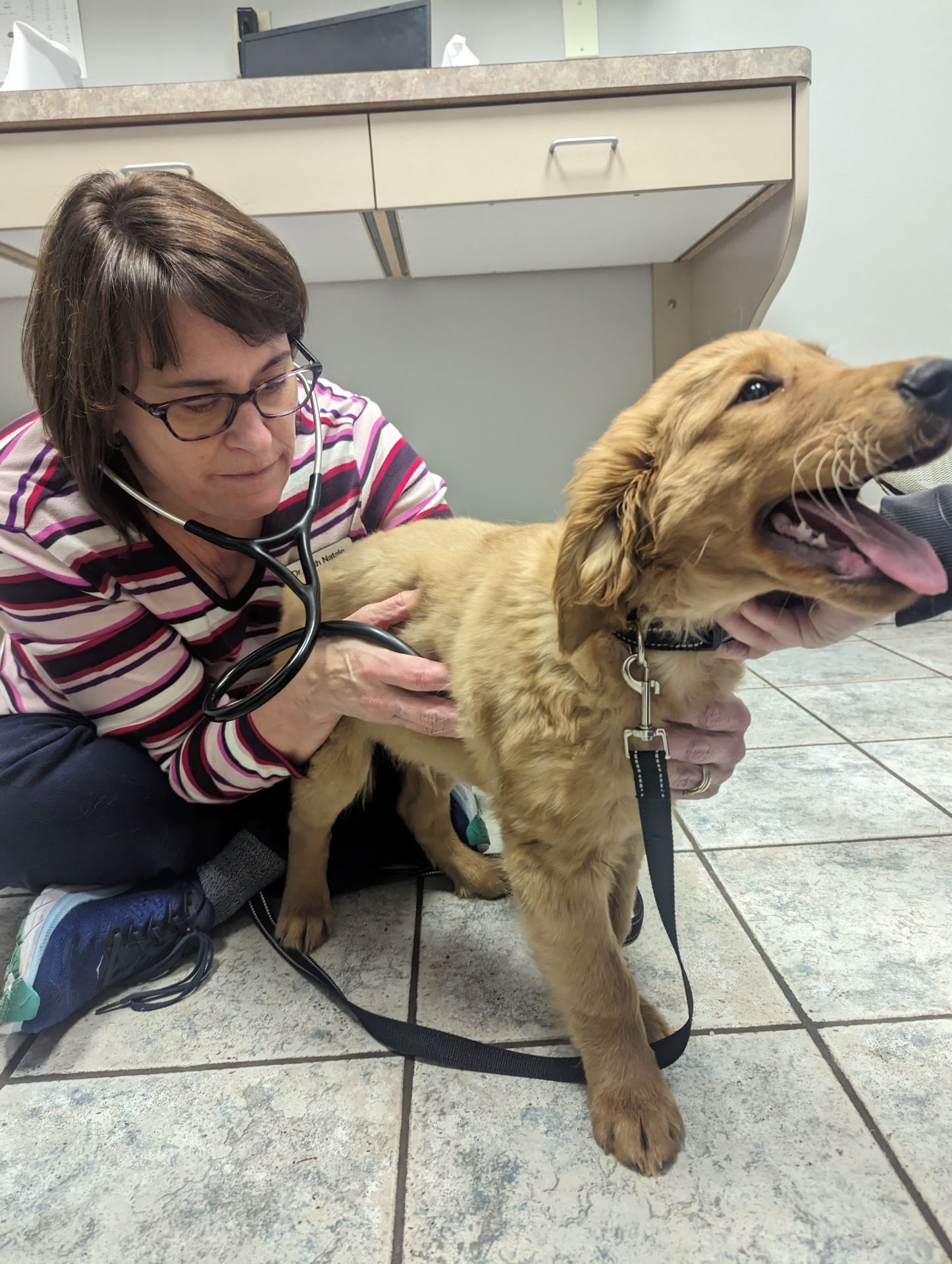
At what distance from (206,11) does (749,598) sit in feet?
11.2

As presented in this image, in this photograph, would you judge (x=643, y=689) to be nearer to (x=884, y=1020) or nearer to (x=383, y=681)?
(x=383, y=681)

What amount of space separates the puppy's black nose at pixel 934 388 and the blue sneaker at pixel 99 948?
4.74 feet

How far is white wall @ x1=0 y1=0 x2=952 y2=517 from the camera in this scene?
3027 mm

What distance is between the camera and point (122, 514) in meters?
1.31

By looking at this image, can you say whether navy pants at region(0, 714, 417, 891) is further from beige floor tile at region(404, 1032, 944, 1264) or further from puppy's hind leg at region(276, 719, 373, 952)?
beige floor tile at region(404, 1032, 944, 1264)

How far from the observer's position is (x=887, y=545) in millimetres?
853

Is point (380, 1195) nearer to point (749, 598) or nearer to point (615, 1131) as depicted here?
point (615, 1131)

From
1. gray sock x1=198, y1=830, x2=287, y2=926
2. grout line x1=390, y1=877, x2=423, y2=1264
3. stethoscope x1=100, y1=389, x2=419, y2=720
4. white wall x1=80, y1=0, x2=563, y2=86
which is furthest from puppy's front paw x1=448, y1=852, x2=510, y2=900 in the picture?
white wall x1=80, y1=0, x2=563, y2=86

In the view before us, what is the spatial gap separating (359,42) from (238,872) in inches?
98.3

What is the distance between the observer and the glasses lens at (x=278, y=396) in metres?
1.21

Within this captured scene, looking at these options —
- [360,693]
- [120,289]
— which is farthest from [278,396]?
[360,693]

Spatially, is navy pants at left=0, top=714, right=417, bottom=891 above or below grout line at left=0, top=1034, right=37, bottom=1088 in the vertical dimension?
above

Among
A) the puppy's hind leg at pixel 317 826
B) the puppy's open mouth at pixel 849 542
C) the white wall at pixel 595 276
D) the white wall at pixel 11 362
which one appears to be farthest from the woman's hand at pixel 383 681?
the white wall at pixel 11 362

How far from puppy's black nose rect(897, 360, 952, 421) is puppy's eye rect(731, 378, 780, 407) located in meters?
0.18
